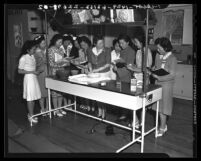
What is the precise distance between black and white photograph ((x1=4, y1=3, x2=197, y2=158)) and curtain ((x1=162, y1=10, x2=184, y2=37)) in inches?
9.0

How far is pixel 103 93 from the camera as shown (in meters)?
2.96

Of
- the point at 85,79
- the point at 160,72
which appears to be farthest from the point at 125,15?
the point at 85,79

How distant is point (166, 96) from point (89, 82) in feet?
3.51

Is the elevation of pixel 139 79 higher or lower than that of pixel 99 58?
lower

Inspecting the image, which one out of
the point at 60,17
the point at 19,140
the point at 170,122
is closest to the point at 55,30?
the point at 60,17

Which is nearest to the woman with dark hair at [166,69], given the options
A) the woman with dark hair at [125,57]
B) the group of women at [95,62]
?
the group of women at [95,62]

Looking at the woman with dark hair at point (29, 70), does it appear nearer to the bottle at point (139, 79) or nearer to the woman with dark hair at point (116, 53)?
the woman with dark hair at point (116, 53)

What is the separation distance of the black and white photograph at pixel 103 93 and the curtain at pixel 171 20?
23 centimetres

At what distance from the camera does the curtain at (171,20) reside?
5.23m

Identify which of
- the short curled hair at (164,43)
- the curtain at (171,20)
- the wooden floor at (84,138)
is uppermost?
the curtain at (171,20)

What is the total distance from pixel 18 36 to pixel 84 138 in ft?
12.6

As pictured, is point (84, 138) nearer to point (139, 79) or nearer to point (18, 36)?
point (139, 79)

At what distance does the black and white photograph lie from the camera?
9.15 feet
